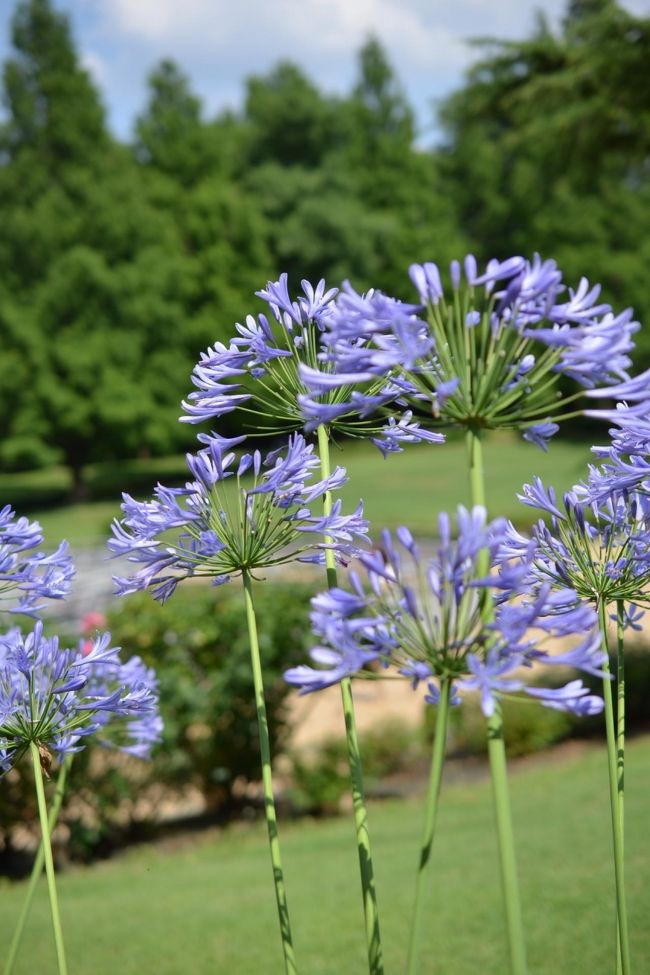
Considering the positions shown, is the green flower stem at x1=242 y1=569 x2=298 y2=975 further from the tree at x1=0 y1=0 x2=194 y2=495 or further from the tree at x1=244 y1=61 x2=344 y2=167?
the tree at x1=244 y1=61 x2=344 y2=167

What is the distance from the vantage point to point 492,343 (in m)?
1.40

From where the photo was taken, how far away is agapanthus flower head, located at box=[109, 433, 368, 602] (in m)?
1.72

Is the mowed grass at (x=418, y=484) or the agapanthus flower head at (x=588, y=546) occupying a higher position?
the mowed grass at (x=418, y=484)

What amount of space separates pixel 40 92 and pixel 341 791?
95.2ft

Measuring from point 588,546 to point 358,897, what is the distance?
165 inches

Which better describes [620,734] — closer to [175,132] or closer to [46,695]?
[46,695]

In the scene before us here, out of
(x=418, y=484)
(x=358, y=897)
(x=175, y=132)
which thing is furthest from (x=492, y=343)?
(x=175, y=132)

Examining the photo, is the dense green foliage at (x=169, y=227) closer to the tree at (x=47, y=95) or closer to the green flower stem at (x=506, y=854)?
the tree at (x=47, y=95)

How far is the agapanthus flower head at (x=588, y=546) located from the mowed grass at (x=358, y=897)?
2.39 metres

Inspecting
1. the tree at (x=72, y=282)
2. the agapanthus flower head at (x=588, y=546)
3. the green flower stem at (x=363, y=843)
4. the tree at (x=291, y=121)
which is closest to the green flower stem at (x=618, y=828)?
Answer: the agapanthus flower head at (x=588, y=546)

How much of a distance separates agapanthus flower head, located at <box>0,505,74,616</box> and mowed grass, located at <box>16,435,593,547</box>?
18001 mm

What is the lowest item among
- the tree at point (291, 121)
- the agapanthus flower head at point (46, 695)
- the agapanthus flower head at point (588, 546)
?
the agapanthus flower head at point (46, 695)

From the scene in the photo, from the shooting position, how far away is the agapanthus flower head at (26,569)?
6.15 ft

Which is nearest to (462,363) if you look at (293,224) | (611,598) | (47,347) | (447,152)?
(611,598)
